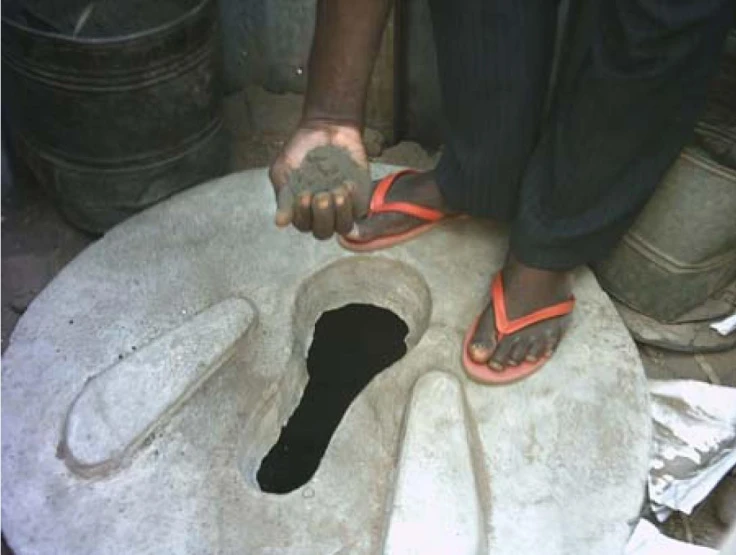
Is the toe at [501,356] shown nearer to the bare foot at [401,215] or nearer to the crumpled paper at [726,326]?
the bare foot at [401,215]

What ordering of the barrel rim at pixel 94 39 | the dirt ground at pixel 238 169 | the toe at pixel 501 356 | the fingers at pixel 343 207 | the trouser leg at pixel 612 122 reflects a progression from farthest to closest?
the dirt ground at pixel 238 169 → the barrel rim at pixel 94 39 → the toe at pixel 501 356 → the fingers at pixel 343 207 → the trouser leg at pixel 612 122

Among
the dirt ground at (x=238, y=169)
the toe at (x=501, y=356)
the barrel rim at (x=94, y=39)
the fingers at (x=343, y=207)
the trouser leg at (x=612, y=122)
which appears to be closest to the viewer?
the trouser leg at (x=612, y=122)

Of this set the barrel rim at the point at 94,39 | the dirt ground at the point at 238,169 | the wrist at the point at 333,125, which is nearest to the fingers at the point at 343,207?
the wrist at the point at 333,125

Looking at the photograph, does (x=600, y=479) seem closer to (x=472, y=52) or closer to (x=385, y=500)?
(x=385, y=500)

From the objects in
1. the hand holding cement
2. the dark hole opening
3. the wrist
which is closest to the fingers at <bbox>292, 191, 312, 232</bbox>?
the hand holding cement

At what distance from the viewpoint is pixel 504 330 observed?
144 cm

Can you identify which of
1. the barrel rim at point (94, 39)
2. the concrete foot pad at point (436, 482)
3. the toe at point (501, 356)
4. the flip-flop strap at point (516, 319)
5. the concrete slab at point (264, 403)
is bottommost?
the concrete slab at point (264, 403)

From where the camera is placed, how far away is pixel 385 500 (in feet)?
4.21

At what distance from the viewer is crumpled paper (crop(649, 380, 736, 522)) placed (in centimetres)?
146

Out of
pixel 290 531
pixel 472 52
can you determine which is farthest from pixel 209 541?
pixel 472 52

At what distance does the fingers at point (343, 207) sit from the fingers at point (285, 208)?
0.20ft

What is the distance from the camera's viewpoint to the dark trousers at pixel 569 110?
1.20m

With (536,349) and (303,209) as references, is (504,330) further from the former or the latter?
(303,209)

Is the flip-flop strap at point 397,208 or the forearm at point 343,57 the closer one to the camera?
the forearm at point 343,57
